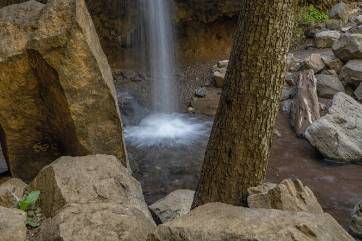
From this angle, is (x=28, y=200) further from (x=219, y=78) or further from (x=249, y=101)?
(x=219, y=78)

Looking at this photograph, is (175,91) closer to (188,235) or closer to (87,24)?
(87,24)

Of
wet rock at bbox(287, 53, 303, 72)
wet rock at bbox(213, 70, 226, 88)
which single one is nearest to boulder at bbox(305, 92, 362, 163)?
wet rock at bbox(287, 53, 303, 72)

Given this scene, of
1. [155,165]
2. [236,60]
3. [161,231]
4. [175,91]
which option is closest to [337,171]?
[155,165]

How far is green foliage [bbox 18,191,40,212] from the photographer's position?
3.66 metres

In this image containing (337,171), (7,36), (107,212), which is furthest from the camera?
(337,171)

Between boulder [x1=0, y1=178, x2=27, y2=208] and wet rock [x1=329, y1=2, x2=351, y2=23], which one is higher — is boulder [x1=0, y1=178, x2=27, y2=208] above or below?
below

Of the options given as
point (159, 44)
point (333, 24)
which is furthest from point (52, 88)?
point (333, 24)

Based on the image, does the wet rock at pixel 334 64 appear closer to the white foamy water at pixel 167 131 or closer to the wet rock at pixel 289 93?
the wet rock at pixel 289 93

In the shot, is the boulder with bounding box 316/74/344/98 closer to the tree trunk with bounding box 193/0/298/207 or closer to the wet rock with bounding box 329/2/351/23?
the wet rock with bounding box 329/2/351/23

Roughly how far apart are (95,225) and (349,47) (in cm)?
808

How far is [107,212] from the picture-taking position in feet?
10.0

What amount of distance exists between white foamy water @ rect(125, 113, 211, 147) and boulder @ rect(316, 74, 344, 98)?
248cm

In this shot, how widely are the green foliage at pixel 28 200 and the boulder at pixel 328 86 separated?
6613 mm

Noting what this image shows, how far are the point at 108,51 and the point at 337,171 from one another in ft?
22.7
